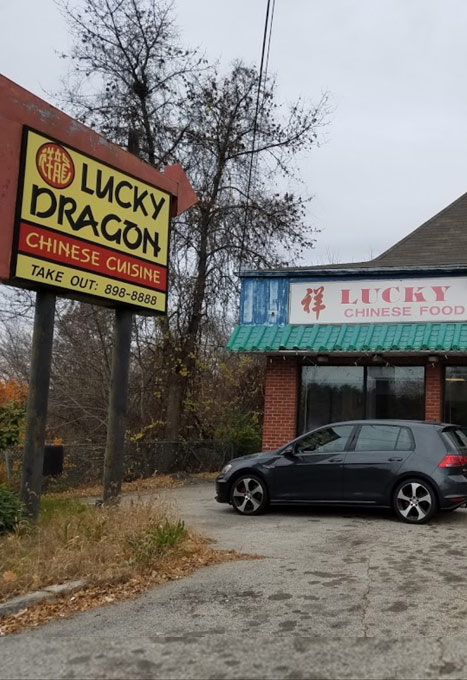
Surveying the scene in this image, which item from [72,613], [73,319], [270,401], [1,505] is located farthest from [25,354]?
[72,613]

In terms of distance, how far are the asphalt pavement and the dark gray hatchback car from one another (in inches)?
56.8

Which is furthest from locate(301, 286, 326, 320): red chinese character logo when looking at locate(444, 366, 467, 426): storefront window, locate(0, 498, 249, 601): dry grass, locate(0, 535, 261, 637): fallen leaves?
locate(0, 535, 261, 637): fallen leaves

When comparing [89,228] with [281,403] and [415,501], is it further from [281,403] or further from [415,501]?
[281,403]

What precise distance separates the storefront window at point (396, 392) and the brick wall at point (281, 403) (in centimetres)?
160

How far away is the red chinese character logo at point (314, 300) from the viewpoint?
15.1m

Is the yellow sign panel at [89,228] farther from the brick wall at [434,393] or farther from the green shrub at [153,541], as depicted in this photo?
the brick wall at [434,393]

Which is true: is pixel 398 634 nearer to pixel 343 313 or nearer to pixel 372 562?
pixel 372 562

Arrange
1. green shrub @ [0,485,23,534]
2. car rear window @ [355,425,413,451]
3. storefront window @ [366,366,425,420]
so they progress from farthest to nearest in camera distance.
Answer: storefront window @ [366,366,425,420]
car rear window @ [355,425,413,451]
green shrub @ [0,485,23,534]

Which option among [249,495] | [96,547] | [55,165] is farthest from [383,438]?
[55,165]

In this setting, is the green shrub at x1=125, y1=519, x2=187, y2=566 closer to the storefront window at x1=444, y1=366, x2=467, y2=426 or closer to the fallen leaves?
the fallen leaves

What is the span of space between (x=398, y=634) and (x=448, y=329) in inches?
380

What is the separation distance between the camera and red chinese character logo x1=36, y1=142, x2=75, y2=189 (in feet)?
26.0

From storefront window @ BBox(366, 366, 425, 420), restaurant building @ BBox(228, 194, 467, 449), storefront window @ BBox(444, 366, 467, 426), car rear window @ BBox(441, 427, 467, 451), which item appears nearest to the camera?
car rear window @ BBox(441, 427, 467, 451)

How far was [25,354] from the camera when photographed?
3022 centimetres
